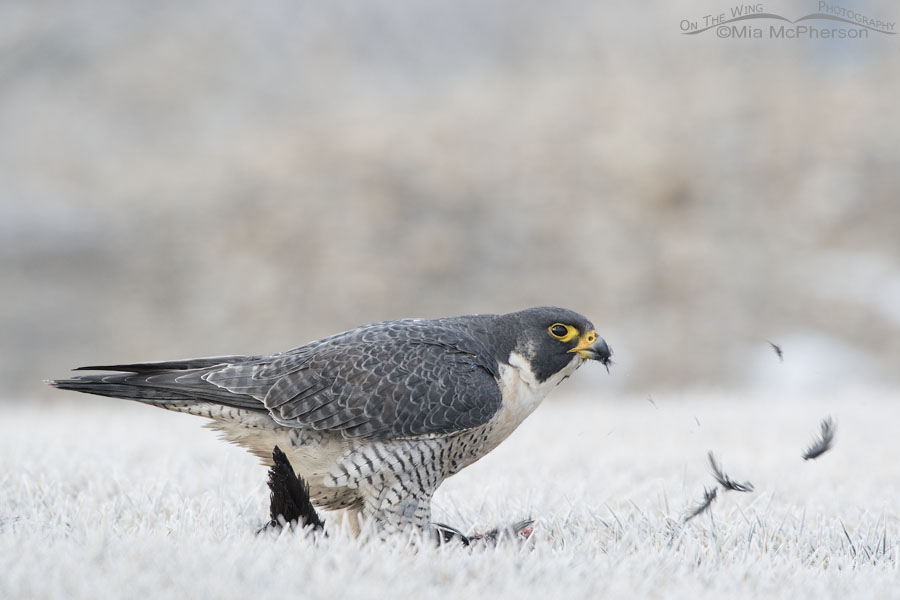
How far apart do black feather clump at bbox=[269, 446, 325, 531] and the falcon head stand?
0.88 meters

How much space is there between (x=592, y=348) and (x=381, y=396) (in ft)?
2.58

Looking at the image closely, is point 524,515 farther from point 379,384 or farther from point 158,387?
point 158,387

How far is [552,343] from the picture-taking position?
3176 mm

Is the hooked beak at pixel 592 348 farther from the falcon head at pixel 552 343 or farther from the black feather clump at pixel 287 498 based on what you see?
the black feather clump at pixel 287 498

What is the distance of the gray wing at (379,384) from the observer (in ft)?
9.59

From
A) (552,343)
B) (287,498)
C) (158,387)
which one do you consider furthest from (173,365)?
(552,343)

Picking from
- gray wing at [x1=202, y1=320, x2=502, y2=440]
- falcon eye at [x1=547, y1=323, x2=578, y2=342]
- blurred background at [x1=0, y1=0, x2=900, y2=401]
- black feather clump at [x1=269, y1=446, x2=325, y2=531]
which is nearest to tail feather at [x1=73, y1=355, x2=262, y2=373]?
gray wing at [x1=202, y1=320, x2=502, y2=440]

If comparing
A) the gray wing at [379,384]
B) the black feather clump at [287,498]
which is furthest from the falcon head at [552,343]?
the black feather clump at [287,498]

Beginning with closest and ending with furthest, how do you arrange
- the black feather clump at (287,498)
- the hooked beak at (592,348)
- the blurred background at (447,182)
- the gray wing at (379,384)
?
the black feather clump at (287,498) → the gray wing at (379,384) → the hooked beak at (592,348) → the blurred background at (447,182)

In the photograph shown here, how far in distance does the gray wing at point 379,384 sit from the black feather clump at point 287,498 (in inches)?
7.7

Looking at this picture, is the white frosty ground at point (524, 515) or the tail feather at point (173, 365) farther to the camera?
the tail feather at point (173, 365)

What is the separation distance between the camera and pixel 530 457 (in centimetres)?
468

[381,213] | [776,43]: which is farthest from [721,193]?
[381,213]

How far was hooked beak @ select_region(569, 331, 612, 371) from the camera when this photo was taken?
125 inches
